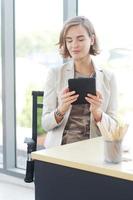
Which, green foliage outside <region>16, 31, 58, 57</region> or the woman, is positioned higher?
green foliage outside <region>16, 31, 58, 57</region>

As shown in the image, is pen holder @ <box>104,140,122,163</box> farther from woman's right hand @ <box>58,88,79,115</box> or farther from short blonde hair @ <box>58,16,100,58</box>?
short blonde hair @ <box>58,16,100,58</box>

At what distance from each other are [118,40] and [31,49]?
94 centimetres

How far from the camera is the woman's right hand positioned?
1.82 metres

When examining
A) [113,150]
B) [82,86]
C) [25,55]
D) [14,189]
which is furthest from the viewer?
[25,55]

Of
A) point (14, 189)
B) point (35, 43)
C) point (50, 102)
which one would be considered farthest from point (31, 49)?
point (50, 102)

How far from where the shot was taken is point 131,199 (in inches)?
48.6

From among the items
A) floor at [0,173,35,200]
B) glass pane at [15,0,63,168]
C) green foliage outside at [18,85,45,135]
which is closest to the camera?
Result: floor at [0,173,35,200]

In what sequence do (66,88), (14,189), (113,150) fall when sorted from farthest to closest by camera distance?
(14,189), (66,88), (113,150)

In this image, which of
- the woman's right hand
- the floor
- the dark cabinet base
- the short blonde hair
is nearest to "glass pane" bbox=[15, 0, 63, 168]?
the floor

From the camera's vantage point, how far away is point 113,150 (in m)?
1.35

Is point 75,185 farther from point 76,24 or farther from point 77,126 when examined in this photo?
point 76,24

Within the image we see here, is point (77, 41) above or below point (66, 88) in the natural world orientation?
above

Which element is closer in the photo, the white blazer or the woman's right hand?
the woman's right hand

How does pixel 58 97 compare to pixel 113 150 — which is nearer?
pixel 113 150
